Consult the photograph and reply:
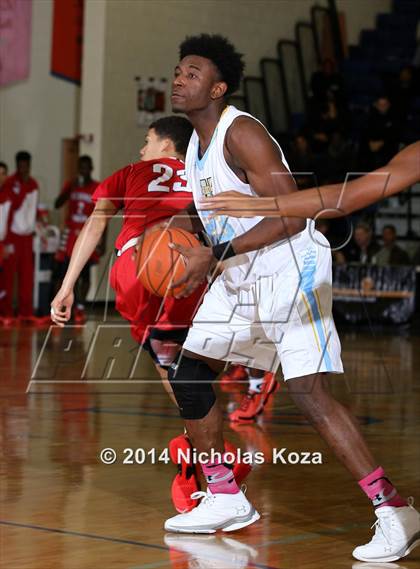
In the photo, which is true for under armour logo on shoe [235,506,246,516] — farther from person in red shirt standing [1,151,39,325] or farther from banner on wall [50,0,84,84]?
banner on wall [50,0,84,84]

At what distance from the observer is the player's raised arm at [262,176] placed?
143 inches

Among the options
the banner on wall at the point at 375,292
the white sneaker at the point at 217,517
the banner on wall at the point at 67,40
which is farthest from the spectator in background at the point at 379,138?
the white sneaker at the point at 217,517

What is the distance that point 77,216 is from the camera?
1370cm

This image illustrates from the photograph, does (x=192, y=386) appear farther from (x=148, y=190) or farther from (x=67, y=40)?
(x=67, y=40)

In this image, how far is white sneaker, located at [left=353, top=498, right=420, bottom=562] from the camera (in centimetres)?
365

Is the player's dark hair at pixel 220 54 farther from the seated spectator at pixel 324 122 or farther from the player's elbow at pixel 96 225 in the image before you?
the seated spectator at pixel 324 122

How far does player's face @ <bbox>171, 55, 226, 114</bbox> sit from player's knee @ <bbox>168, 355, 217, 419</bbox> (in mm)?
857

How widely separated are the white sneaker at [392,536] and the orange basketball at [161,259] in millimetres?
1164

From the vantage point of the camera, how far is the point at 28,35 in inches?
608

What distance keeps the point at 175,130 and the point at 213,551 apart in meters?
2.01

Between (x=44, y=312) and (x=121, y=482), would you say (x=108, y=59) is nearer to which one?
(x=44, y=312)

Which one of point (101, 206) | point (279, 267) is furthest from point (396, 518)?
point (101, 206)

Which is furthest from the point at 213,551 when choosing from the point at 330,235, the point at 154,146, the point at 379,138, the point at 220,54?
the point at 379,138

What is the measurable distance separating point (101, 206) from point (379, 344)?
7.31 meters
